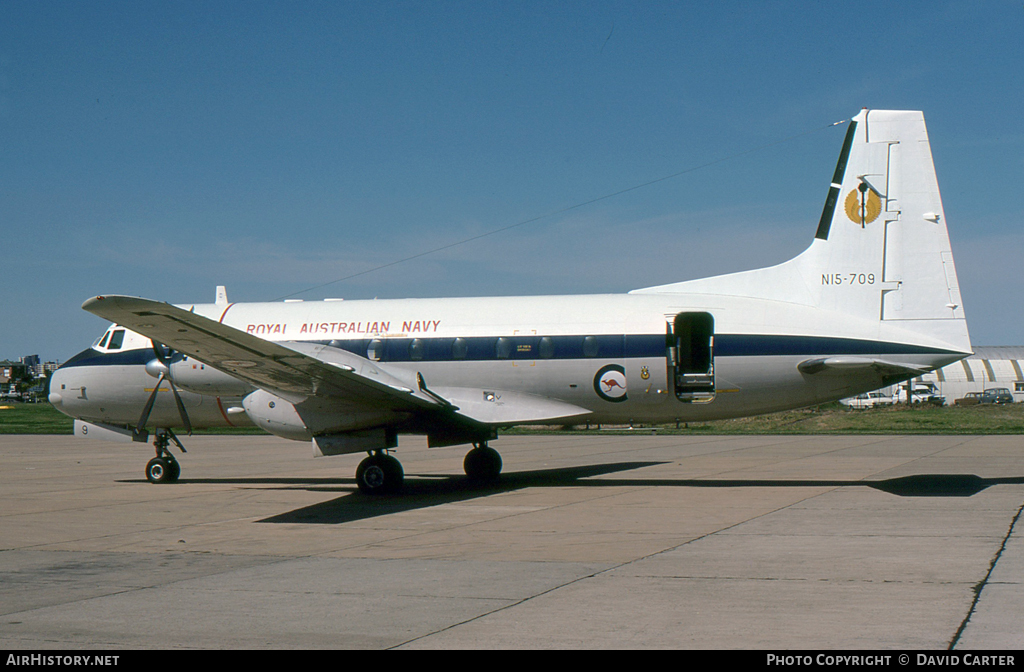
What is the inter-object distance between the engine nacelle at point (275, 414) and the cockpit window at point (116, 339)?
491 centimetres

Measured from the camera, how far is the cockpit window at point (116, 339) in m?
18.7

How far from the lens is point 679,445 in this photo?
2958 centimetres

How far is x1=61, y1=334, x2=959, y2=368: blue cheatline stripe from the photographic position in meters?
15.1

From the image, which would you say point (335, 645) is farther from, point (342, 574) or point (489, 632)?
point (342, 574)

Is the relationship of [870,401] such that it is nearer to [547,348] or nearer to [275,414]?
[547,348]

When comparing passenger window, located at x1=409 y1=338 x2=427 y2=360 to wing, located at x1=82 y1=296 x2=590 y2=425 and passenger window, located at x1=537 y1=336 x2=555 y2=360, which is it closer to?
wing, located at x1=82 y1=296 x2=590 y2=425

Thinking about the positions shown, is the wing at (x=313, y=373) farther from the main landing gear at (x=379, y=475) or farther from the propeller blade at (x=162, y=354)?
the propeller blade at (x=162, y=354)

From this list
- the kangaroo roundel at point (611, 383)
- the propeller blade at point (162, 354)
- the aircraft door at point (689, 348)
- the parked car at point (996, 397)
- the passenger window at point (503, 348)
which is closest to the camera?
the aircraft door at point (689, 348)

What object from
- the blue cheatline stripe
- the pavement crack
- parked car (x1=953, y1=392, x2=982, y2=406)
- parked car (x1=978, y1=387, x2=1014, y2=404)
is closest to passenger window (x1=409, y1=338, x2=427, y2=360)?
the blue cheatline stripe

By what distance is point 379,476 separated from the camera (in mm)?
15789

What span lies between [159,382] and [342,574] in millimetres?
10463

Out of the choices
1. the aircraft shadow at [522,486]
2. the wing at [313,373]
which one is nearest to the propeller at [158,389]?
the aircraft shadow at [522,486]

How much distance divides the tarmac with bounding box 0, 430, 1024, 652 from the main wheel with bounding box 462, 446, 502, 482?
396mm
